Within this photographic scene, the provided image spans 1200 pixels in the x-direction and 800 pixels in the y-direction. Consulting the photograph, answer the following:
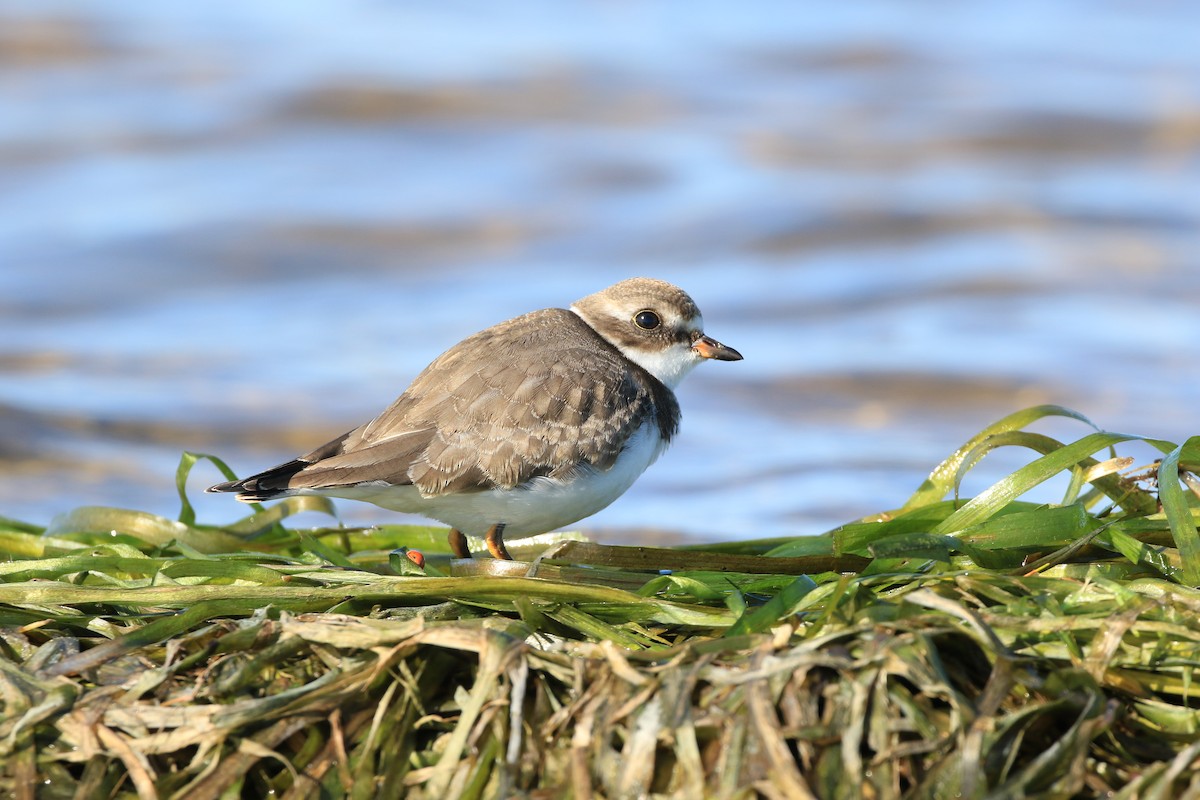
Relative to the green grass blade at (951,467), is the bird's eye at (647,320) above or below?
above

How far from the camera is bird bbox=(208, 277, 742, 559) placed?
15.6 ft

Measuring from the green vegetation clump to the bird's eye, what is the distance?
1933 millimetres

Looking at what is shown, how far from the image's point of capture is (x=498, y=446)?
15.9 ft

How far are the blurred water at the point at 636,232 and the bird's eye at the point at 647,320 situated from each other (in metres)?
1.49

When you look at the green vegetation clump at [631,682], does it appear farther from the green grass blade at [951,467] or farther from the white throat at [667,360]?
the white throat at [667,360]

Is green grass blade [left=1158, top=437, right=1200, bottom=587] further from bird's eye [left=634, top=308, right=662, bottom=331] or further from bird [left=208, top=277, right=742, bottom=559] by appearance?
bird's eye [left=634, top=308, right=662, bottom=331]

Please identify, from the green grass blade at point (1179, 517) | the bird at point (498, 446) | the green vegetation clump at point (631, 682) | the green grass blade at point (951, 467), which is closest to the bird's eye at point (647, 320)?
the bird at point (498, 446)

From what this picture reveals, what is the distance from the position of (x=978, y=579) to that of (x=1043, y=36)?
14.3 meters

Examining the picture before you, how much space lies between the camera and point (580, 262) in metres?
11.3

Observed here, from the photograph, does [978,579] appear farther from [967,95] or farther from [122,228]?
[967,95]

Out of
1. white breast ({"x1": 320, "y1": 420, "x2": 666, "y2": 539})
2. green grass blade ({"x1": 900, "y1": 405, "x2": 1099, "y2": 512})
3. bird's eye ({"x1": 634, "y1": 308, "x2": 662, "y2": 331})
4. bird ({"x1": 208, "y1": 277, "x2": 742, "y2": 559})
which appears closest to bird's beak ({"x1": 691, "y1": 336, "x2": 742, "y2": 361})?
bird's eye ({"x1": 634, "y1": 308, "x2": 662, "y2": 331})

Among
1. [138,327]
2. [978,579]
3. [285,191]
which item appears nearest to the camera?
[978,579]

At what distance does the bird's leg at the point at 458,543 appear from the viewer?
5035mm

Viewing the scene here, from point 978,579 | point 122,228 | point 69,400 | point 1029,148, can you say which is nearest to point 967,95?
point 1029,148
